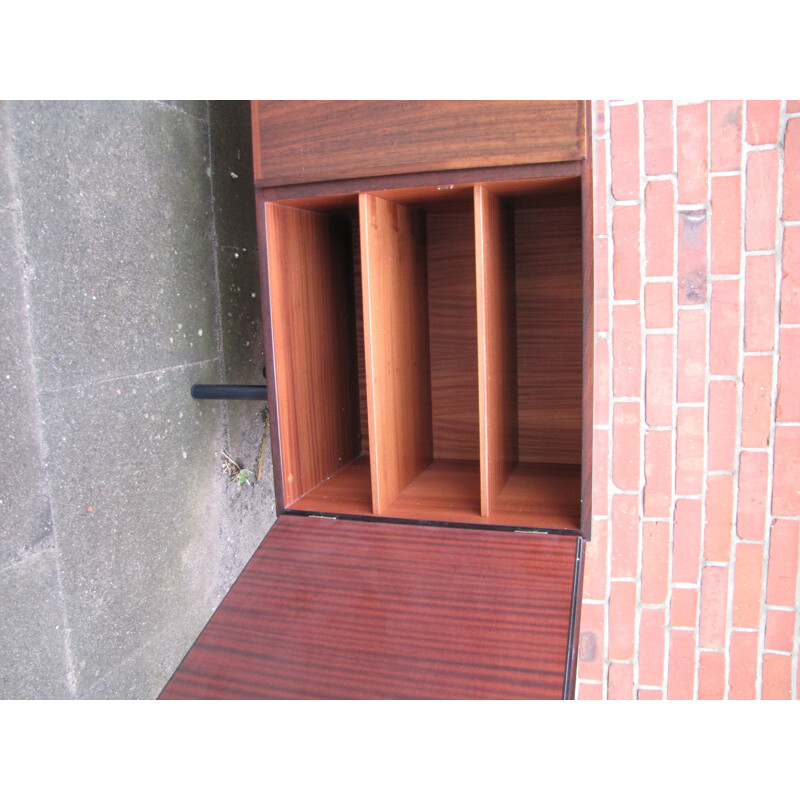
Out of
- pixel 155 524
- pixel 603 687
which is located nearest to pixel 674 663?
pixel 603 687

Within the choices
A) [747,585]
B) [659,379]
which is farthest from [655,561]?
[659,379]

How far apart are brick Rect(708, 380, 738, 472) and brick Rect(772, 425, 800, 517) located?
101 mm

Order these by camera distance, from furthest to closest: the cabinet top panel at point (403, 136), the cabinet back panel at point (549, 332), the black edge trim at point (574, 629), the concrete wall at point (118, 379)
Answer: the cabinet back panel at point (549, 332), the concrete wall at point (118, 379), the cabinet top panel at point (403, 136), the black edge trim at point (574, 629)

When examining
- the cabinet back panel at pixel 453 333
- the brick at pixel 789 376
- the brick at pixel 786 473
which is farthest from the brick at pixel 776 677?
the cabinet back panel at pixel 453 333

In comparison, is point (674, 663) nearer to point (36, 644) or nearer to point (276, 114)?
point (36, 644)

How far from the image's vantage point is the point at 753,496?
1.71 meters

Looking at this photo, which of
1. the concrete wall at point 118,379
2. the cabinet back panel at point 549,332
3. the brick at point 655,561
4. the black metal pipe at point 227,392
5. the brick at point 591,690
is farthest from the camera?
the brick at point 591,690

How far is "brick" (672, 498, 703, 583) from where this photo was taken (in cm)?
175

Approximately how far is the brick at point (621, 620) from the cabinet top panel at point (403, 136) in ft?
3.95

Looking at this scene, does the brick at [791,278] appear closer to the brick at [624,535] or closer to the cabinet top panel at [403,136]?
the brick at [624,535]

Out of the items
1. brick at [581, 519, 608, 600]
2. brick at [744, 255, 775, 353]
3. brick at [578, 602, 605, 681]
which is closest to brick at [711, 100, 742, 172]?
brick at [744, 255, 775, 353]

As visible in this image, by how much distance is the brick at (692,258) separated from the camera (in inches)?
64.0

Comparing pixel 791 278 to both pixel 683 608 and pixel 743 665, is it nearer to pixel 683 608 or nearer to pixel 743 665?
pixel 683 608

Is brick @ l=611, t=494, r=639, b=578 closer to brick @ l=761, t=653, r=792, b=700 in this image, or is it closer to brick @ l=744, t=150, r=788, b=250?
brick @ l=761, t=653, r=792, b=700
